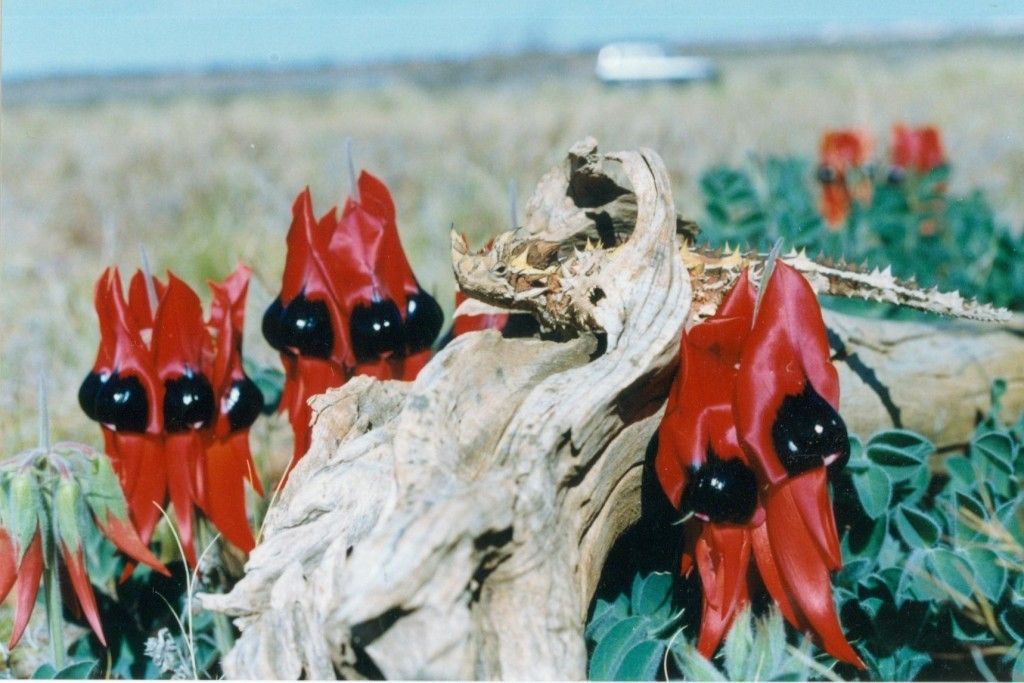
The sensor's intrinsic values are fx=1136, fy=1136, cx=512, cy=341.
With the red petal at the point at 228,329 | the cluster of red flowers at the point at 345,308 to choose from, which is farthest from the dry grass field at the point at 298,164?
the cluster of red flowers at the point at 345,308

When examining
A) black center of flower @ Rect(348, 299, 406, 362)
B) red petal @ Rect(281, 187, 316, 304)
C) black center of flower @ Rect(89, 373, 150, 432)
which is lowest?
black center of flower @ Rect(89, 373, 150, 432)

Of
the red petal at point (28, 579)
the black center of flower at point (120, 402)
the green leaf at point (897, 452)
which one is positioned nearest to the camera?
the red petal at point (28, 579)

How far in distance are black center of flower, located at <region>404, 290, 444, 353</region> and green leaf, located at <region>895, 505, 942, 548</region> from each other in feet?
2.42

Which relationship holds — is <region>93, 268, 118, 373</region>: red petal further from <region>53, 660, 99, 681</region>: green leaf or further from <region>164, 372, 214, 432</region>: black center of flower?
<region>53, 660, 99, 681</region>: green leaf

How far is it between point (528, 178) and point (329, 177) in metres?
1.18

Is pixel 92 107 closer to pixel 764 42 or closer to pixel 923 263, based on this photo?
pixel 923 263

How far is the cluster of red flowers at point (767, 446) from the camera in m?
1.26

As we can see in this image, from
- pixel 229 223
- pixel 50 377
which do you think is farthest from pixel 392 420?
pixel 229 223

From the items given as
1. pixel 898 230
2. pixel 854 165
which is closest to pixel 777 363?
pixel 898 230

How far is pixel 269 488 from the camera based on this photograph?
2074 mm

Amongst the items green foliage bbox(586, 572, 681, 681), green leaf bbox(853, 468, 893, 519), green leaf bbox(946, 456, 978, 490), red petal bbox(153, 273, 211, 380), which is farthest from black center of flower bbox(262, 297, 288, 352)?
green leaf bbox(946, 456, 978, 490)

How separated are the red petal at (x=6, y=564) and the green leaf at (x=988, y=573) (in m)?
1.30

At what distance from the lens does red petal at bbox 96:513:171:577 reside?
1.55 metres

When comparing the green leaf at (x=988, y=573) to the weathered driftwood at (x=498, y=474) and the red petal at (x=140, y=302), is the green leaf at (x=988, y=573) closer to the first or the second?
the weathered driftwood at (x=498, y=474)
